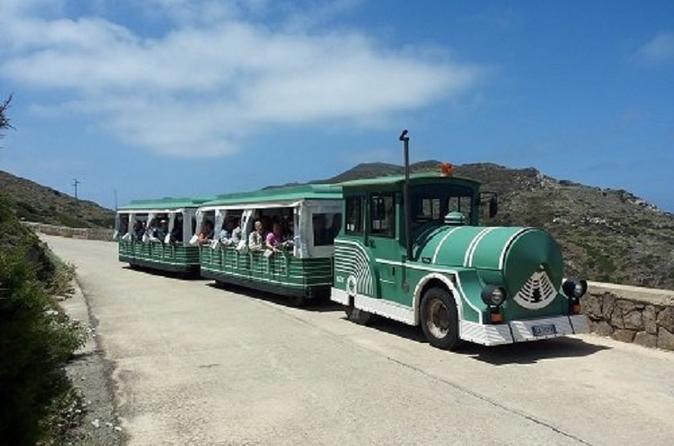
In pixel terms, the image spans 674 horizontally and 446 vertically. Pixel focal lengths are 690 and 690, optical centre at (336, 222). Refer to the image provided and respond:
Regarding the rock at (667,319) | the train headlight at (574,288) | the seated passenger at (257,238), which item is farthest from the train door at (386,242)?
the seated passenger at (257,238)

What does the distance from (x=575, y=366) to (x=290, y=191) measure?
26.4 feet

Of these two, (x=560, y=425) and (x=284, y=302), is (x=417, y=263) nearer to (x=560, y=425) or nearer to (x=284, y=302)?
(x=560, y=425)

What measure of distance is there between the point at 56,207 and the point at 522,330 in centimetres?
6857

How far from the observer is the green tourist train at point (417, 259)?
8711 millimetres

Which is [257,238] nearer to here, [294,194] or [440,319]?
[294,194]

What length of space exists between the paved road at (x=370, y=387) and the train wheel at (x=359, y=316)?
0.71ft

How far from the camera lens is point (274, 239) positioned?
15.0 m

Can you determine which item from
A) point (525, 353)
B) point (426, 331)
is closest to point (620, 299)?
point (525, 353)

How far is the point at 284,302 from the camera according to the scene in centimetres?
1480

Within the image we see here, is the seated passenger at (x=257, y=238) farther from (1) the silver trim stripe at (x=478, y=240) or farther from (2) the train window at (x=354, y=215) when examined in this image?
(1) the silver trim stripe at (x=478, y=240)

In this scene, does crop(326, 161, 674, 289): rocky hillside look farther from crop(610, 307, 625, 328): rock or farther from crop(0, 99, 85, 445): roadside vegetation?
crop(0, 99, 85, 445): roadside vegetation

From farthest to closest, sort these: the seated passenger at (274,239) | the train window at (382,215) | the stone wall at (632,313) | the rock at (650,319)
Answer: the seated passenger at (274,239), the train window at (382,215), the rock at (650,319), the stone wall at (632,313)

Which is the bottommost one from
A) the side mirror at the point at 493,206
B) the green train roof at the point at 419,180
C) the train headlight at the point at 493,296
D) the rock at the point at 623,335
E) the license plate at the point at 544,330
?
the rock at the point at 623,335

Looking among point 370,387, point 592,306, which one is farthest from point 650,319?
point 370,387
